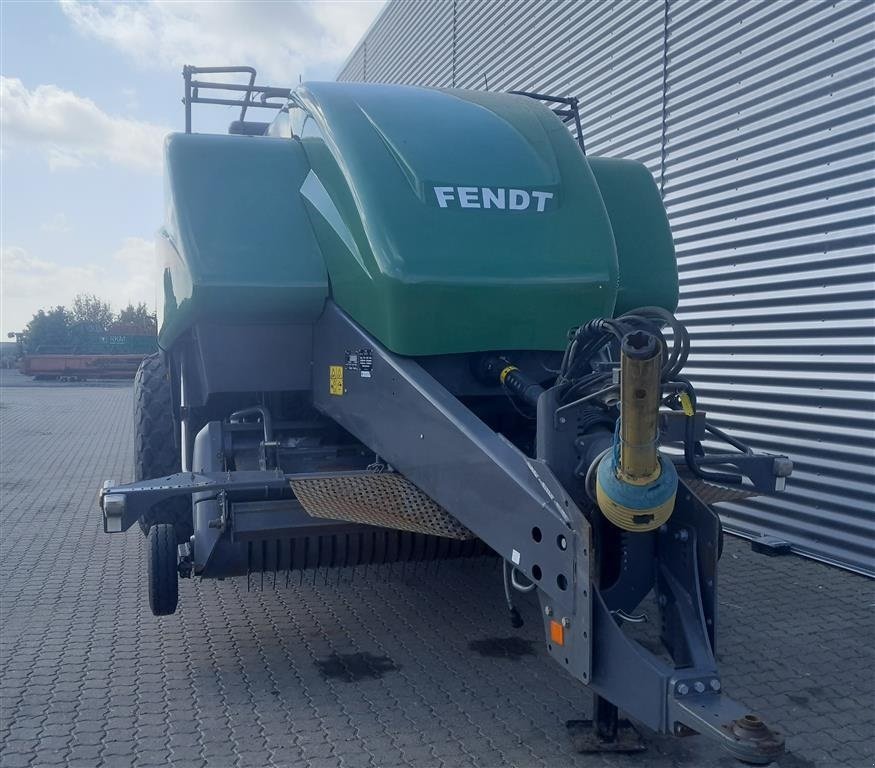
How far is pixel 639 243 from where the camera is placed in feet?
15.8

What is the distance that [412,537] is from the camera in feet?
14.3

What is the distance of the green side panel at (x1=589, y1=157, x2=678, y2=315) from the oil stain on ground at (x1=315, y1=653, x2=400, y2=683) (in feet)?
7.13

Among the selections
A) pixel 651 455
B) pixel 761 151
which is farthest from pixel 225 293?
pixel 761 151

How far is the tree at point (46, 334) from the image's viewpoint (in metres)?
37.3

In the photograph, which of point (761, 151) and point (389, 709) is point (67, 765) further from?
point (761, 151)

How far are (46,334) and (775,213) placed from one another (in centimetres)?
4022

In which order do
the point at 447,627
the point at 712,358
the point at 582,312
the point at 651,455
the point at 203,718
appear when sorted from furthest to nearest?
the point at 712,358, the point at 447,627, the point at 582,312, the point at 203,718, the point at 651,455

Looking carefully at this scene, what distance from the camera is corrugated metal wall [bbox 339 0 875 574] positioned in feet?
18.8

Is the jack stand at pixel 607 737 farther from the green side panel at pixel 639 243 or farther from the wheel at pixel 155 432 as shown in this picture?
the wheel at pixel 155 432

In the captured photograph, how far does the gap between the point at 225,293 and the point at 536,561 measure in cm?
203

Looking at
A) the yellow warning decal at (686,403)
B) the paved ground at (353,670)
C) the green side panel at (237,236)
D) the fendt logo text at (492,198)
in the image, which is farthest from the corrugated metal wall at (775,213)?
the green side panel at (237,236)

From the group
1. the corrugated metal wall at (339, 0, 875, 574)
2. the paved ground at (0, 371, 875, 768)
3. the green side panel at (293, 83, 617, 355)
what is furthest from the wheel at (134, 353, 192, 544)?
the corrugated metal wall at (339, 0, 875, 574)

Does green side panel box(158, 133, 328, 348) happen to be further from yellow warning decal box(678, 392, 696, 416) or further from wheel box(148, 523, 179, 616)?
yellow warning decal box(678, 392, 696, 416)

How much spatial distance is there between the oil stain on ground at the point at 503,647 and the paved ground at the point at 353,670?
0.01 meters
